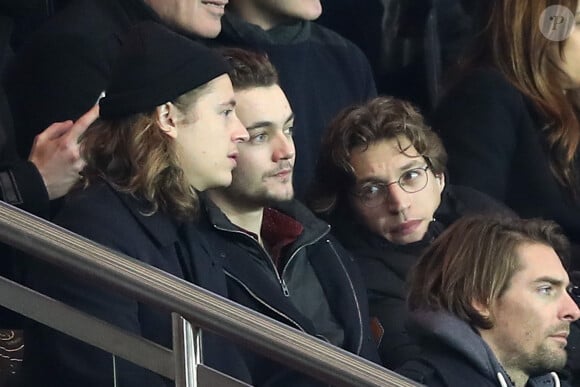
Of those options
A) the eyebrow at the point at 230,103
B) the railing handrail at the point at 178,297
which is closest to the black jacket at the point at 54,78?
the eyebrow at the point at 230,103

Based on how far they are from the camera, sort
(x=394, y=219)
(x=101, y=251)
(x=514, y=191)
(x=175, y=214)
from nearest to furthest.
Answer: (x=101, y=251), (x=175, y=214), (x=394, y=219), (x=514, y=191)

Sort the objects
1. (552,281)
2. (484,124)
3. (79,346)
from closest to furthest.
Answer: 1. (79,346)
2. (552,281)
3. (484,124)

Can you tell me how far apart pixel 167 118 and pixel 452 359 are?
0.73m

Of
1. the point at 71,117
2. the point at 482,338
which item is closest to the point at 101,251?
the point at 71,117

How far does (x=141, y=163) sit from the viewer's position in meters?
3.18

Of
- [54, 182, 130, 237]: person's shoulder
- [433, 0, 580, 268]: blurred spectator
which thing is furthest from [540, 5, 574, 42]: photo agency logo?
[54, 182, 130, 237]: person's shoulder

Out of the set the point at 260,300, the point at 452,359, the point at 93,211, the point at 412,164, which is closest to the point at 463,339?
the point at 452,359

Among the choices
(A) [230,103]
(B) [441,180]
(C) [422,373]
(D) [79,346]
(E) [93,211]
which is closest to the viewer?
(D) [79,346]

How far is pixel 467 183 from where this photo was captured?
3.85 metres

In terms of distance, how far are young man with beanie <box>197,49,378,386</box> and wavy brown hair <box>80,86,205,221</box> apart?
122mm

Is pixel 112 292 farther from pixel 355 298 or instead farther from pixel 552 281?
pixel 552 281

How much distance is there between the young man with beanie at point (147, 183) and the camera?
9.67ft

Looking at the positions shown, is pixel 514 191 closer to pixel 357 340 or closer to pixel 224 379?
pixel 357 340

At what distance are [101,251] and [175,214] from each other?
1.76 feet
